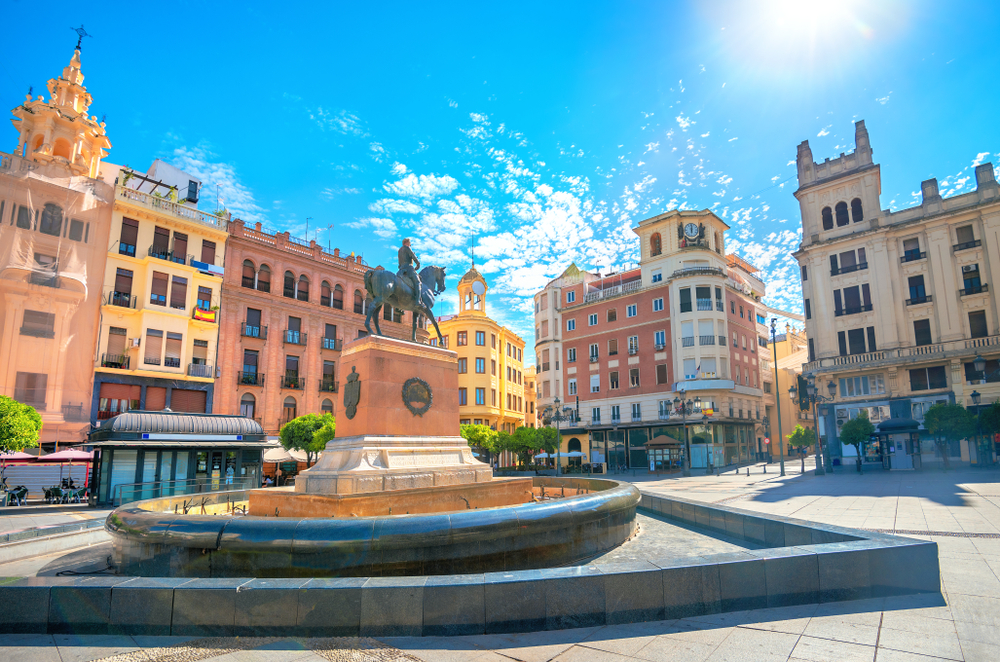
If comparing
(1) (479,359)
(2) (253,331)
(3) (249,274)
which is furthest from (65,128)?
(1) (479,359)

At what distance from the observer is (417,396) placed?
11820 mm

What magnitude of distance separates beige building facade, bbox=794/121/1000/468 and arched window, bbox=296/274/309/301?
40142 millimetres

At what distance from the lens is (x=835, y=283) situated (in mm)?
42656

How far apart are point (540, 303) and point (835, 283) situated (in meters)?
29.8

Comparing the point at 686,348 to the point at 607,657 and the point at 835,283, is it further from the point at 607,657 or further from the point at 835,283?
the point at 607,657

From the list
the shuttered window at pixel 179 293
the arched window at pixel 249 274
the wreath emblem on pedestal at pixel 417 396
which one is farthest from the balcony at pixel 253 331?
the wreath emblem on pedestal at pixel 417 396

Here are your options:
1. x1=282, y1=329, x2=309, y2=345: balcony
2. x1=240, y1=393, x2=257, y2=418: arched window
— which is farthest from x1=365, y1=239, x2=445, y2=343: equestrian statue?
x1=282, y1=329, x2=309, y2=345: balcony

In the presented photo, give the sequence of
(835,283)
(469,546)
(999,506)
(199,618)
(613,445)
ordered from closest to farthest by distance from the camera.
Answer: (199,618), (469,546), (999,506), (835,283), (613,445)

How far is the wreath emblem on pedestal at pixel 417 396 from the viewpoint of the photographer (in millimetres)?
11625

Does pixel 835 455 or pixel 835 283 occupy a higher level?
pixel 835 283

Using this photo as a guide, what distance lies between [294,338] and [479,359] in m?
21.8

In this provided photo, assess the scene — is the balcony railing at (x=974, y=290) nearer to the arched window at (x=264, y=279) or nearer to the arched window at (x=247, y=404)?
the arched window at (x=264, y=279)

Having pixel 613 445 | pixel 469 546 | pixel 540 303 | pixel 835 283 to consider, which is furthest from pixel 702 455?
pixel 469 546

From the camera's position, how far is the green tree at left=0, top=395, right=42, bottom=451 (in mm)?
20453
